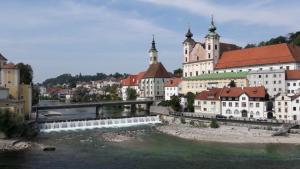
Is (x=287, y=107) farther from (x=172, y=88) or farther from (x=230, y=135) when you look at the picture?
(x=172, y=88)

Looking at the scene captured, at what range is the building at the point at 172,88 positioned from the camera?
3248 inches

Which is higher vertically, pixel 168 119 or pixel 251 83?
pixel 251 83

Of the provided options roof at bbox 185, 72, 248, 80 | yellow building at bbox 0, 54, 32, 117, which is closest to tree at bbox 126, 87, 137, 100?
roof at bbox 185, 72, 248, 80

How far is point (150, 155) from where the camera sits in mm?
34562

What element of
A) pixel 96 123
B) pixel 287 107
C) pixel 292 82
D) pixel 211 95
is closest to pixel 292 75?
pixel 292 82

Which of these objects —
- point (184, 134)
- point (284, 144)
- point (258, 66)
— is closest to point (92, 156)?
point (184, 134)

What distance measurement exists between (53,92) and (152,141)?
15557cm

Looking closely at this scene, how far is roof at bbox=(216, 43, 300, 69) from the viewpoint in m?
67.6

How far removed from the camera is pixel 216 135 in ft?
146

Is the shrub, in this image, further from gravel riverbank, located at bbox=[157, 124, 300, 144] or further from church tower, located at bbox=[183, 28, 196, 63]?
church tower, located at bbox=[183, 28, 196, 63]

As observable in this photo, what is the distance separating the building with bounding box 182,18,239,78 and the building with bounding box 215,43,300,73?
180 cm

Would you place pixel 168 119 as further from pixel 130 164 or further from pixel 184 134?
pixel 130 164

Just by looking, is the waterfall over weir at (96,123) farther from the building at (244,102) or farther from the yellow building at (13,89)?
the building at (244,102)

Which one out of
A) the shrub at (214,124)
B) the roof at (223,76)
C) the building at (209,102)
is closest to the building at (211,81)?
the roof at (223,76)
